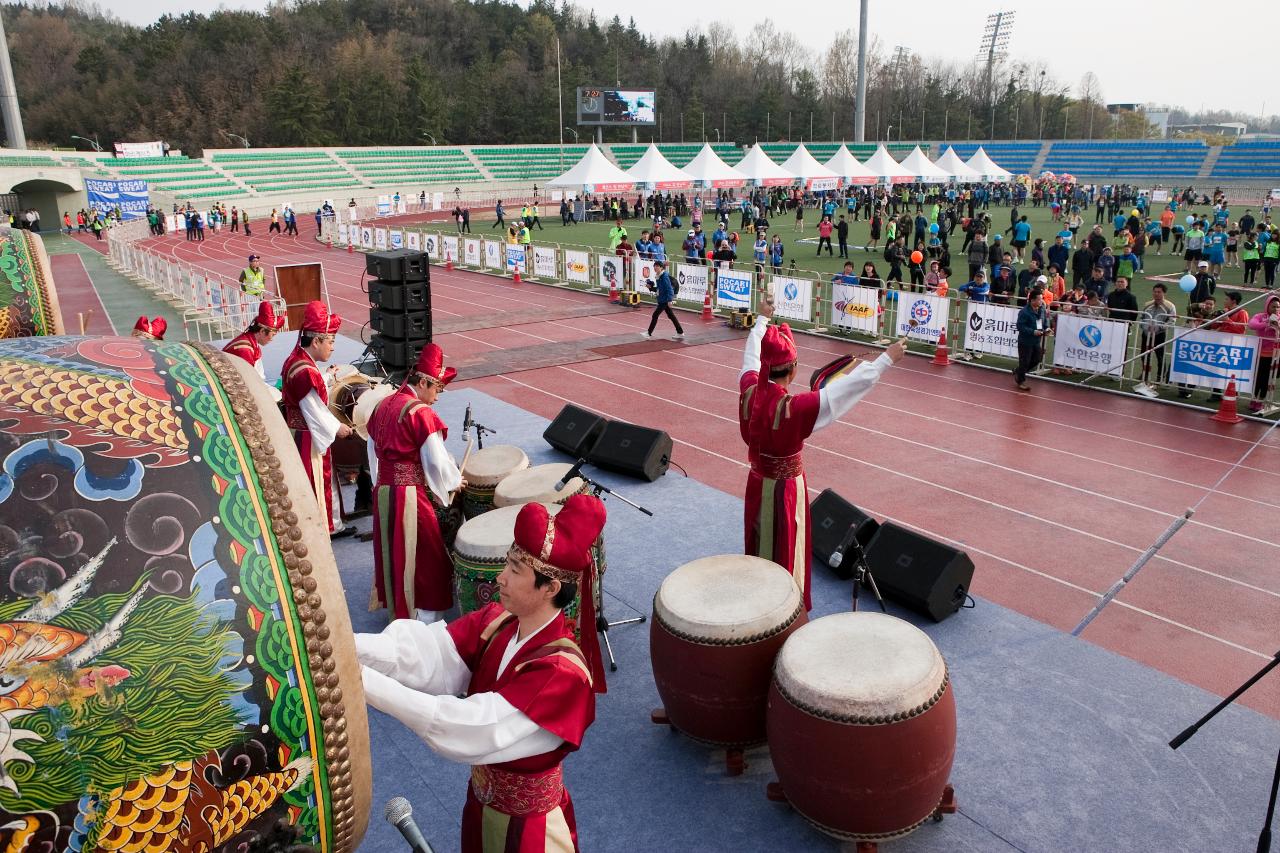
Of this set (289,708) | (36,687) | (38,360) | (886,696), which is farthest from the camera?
(886,696)

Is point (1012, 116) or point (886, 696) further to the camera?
point (1012, 116)

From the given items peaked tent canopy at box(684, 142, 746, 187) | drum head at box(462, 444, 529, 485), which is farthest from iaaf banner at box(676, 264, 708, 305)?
peaked tent canopy at box(684, 142, 746, 187)

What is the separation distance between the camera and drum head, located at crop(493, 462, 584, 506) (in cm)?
594

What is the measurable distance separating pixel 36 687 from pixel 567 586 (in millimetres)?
1529

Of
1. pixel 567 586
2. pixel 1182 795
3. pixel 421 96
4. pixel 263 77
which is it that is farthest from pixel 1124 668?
pixel 263 77

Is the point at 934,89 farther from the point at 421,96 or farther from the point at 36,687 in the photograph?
the point at 36,687

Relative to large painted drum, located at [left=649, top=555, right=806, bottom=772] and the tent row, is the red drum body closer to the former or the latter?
large painted drum, located at [left=649, top=555, right=806, bottom=772]

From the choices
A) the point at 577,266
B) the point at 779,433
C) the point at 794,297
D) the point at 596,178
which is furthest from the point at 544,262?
the point at 779,433

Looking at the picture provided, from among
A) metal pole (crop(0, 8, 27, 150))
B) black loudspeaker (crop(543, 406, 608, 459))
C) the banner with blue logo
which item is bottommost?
black loudspeaker (crop(543, 406, 608, 459))

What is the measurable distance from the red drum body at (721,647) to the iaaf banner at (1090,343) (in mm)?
10175

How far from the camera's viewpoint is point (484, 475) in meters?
6.54

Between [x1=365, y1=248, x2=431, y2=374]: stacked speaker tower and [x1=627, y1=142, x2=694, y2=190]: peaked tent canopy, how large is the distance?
71.1ft

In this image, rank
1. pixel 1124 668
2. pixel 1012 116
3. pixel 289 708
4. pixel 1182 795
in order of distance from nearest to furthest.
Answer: pixel 289 708
pixel 1182 795
pixel 1124 668
pixel 1012 116

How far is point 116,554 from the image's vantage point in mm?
1466
